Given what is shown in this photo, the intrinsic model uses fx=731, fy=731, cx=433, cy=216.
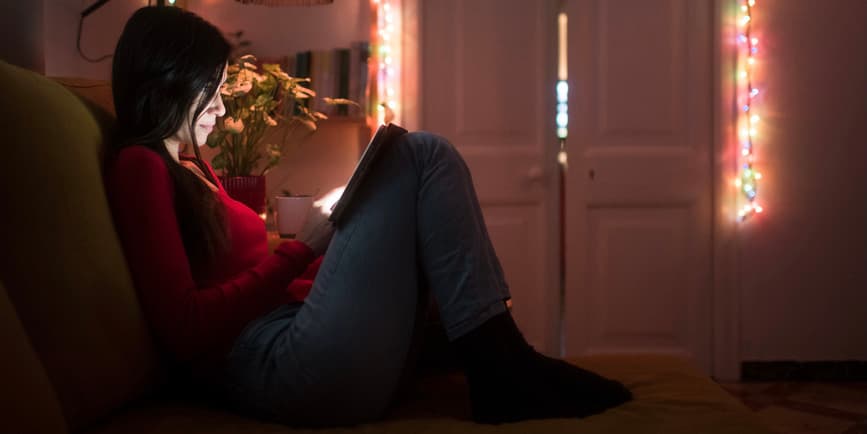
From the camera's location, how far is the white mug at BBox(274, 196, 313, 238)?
7.45 feet

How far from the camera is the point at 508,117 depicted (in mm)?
2975

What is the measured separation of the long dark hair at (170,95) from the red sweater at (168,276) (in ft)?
0.18

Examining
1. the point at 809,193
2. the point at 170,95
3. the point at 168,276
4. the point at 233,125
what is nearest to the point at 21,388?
the point at 168,276

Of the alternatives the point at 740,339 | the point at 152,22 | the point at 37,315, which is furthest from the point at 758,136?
the point at 37,315

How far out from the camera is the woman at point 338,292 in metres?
1.07

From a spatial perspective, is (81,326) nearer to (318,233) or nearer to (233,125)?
(318,233)

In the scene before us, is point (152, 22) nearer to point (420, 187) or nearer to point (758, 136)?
point (420, 187)

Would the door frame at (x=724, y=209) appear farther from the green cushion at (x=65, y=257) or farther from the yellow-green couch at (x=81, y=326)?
the green cushion at (x=65, y=257)

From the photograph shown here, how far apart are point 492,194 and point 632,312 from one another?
0.74 m

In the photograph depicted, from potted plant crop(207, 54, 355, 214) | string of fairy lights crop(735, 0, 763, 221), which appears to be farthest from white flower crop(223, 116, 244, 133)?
string of fairy lights crop(735, 0, 763, 221)

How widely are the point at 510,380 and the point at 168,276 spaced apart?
0.53 m

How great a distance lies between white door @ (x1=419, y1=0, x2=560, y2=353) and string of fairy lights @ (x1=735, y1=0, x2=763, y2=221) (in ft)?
2.39

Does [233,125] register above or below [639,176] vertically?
above

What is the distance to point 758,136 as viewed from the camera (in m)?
2.90
